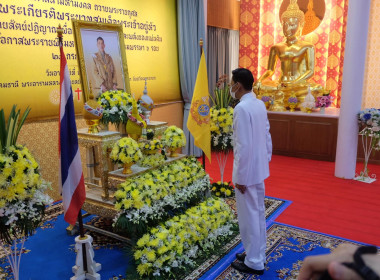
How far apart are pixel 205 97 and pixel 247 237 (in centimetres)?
193

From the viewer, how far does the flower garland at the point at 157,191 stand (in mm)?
3104

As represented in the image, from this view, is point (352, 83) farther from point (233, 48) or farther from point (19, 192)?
point (19, 192)

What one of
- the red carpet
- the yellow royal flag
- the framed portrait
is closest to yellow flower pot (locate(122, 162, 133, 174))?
the yellow royal flag

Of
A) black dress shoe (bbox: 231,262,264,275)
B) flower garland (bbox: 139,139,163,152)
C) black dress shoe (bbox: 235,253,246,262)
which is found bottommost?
black dress shoe (bbox: 231,262,264,275)

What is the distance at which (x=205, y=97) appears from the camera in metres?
4.35

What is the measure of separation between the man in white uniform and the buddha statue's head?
5737 millimetres

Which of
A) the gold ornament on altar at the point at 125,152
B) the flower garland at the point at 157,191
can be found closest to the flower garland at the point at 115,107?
the gold ornament on altar at the point at 125,152

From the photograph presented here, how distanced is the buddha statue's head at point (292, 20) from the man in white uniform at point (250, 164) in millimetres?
5737

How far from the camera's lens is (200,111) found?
4336mm

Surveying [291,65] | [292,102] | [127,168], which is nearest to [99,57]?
[127,168]

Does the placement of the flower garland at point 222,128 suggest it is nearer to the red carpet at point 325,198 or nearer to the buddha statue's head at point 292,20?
the red carpet at point 325,198

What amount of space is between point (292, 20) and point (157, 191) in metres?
6.23

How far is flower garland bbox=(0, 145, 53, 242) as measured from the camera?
2281mm

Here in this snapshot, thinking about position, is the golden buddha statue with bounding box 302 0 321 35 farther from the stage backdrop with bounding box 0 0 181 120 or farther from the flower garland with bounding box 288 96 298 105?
the stage backdrop with bounding box 0 0 181 120
